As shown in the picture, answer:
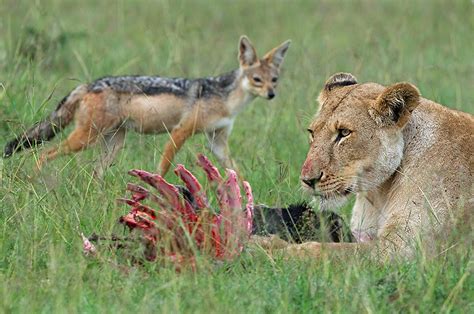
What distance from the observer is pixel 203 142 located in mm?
7918

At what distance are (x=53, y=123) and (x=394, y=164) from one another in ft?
7.60

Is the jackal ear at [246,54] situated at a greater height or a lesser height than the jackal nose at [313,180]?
lesser

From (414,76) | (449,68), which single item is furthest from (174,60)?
(449,68)

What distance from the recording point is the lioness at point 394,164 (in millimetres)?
5414

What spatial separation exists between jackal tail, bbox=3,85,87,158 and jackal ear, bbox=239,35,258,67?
6.88 feet

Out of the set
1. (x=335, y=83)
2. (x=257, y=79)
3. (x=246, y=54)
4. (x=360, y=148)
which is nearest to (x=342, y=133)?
(x=360, y=148)

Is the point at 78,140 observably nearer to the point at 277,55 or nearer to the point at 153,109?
the point at 153,109

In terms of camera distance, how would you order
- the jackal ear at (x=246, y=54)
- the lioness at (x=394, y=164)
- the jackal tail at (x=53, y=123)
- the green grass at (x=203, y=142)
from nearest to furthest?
the green grass at (x=203, y=142) < the lioness at (x=394, y=164) < the jackal tail at (x=53, y=123) < the jackal ear at (x=246, y=54)

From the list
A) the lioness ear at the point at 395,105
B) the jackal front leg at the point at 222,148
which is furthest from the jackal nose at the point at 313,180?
the jackal front leg at the point at 222,148

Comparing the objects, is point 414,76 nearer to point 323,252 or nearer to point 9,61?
point 9,61

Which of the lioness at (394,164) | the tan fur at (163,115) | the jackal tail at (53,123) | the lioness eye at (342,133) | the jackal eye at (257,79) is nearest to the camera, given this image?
the lioness at (394,164)

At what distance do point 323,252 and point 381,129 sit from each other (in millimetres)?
786

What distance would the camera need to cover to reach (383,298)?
4.73 metres

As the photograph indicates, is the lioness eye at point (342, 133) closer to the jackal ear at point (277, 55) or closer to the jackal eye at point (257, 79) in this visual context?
the jackal eye at point (257, 79)
